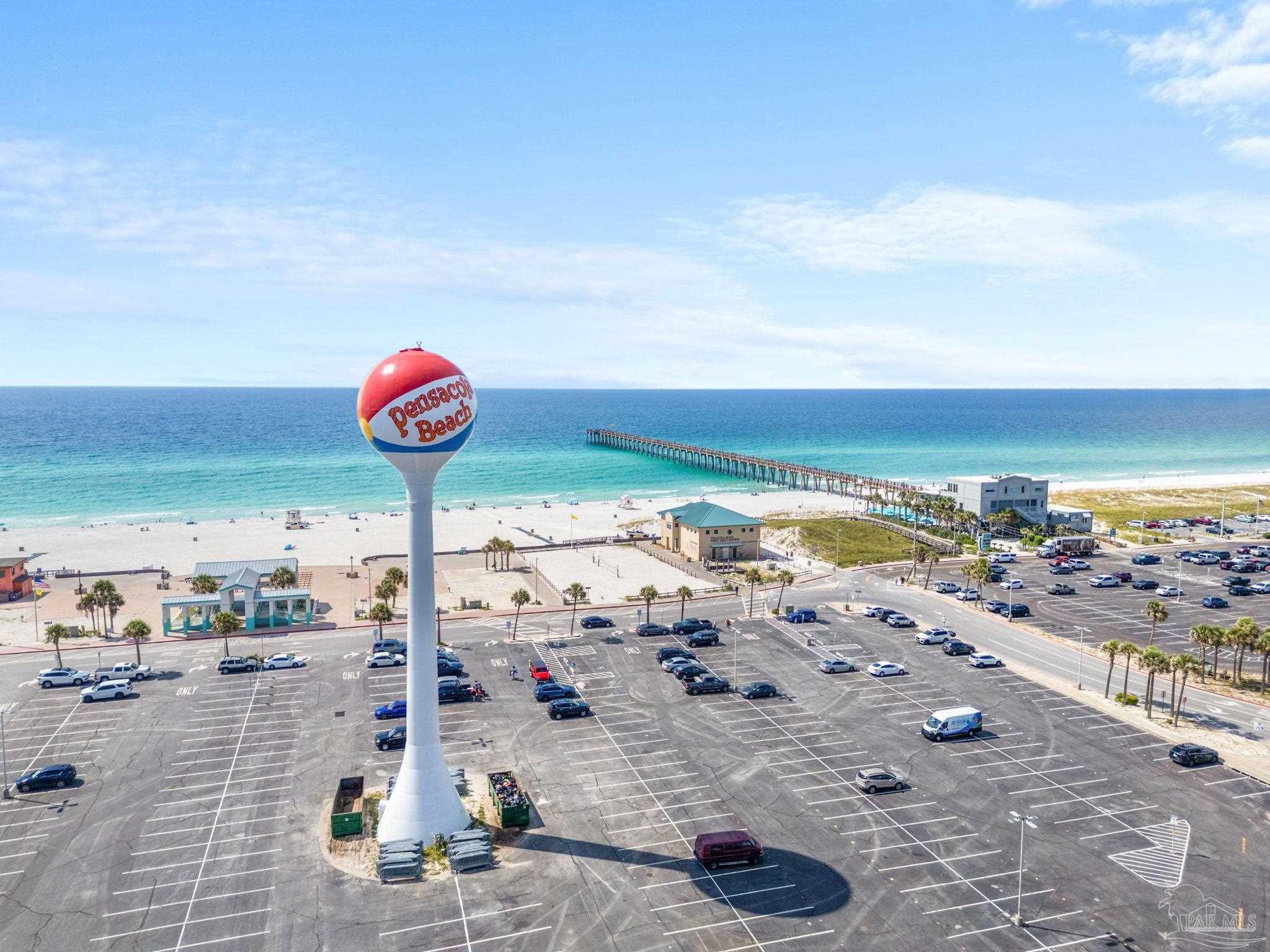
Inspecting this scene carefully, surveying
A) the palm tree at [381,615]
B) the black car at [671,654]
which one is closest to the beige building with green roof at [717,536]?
the black car at [671,654]

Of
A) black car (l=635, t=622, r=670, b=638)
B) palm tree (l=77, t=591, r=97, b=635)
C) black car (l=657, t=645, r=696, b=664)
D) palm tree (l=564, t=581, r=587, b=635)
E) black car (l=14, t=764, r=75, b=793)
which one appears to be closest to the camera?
black car (l=14, t=764, r=75, b=793)

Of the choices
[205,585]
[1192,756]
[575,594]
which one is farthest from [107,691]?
[1192,756]

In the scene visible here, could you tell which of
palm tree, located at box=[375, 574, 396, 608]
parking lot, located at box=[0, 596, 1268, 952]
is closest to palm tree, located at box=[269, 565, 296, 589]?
palm tree, located at box=[375, 574, 396, 608]

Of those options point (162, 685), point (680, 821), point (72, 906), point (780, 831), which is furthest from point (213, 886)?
point (162, 685)

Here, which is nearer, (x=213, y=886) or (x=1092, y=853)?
(x=213, y=886)

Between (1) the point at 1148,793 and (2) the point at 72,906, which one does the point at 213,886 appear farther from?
(1) the point at 1148,793

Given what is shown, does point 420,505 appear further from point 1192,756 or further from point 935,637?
point 935,637

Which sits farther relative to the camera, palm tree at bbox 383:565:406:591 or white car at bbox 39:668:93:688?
palm tree at bbox 383:565:406:591

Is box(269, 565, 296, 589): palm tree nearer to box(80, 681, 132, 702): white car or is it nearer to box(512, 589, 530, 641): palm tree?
box(512, 589, 530, 641): palm tree
